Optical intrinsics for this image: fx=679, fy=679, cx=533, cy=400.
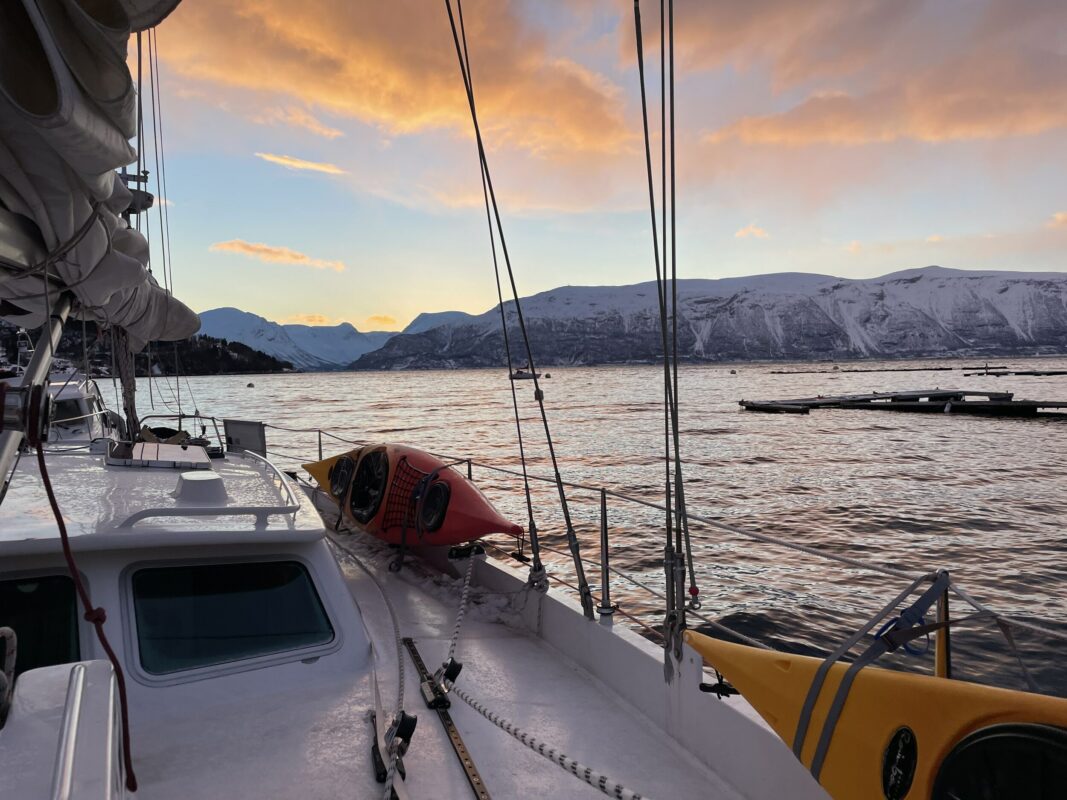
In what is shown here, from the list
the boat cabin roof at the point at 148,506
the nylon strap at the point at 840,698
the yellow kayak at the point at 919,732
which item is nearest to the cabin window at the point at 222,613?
the boat cabin roof at the point at 148,506

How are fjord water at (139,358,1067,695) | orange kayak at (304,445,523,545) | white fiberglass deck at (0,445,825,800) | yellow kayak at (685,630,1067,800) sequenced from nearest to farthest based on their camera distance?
yellow kayak at (685,630,1067,800)
white fiberglass deck at (0,445,825,800)
orange kayak at (304,445,523,545)
fjord water at (139,358,1067,695)

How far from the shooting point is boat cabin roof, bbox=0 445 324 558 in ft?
12.6

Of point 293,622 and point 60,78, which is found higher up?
point 60,78

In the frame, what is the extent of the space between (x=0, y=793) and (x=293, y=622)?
9.34ft

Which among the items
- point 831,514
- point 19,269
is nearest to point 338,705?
point 19,269

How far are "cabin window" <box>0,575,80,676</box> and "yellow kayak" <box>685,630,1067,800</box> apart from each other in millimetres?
3531

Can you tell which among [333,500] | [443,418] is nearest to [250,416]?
[443,418]

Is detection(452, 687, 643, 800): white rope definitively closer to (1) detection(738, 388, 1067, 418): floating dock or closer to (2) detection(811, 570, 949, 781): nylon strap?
(2) detection(811, 570, 949, 781): nylon strap

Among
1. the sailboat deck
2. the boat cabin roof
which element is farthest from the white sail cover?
the sailboat deck

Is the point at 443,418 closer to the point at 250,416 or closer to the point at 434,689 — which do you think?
the point at 250,416

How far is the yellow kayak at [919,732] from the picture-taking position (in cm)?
201

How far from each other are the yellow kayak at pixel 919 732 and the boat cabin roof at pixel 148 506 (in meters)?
2.92

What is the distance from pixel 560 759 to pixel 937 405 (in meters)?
52.4

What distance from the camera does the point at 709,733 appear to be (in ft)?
12.4
